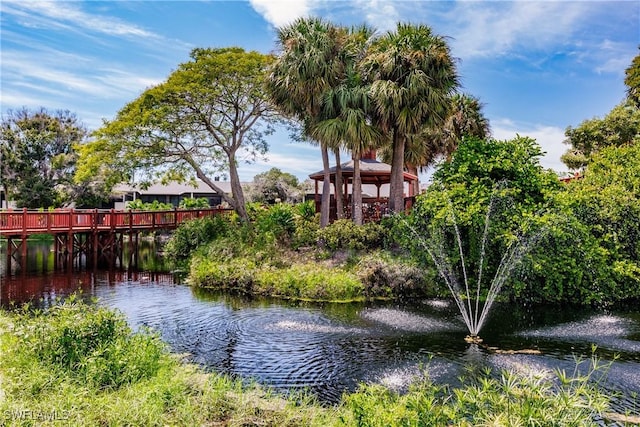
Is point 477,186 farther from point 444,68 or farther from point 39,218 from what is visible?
point 39,218

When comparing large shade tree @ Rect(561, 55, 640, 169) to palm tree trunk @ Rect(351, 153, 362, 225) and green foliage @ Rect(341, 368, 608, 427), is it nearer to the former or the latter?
palm tree trunk @ Rect(351, 153, 362, 225)

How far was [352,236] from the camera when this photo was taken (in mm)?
19141

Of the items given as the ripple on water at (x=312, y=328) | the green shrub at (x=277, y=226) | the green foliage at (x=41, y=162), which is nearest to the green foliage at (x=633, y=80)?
the green shrub at (x=277, y=226)

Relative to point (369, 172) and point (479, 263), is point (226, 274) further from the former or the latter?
point (479, 263)

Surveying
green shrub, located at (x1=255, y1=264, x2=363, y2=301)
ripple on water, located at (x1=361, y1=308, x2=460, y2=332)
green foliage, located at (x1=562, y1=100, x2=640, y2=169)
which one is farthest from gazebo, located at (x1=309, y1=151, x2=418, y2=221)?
green foliage, located at (x1=562, y1=100, x2=640, y2=169)

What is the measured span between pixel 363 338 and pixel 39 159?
126ft

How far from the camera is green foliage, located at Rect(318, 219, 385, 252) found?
748 inches

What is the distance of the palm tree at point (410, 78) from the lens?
18812mm

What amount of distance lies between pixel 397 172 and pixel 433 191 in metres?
3.90

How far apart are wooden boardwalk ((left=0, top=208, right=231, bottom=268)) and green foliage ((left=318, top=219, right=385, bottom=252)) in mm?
13352

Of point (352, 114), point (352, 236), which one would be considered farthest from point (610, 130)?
point (352, 236)

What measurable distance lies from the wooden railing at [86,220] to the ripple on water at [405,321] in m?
18.1

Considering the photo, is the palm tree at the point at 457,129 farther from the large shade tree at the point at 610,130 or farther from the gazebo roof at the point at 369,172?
the large shade tree at the point at 610,130

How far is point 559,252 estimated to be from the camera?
50.2 ft
